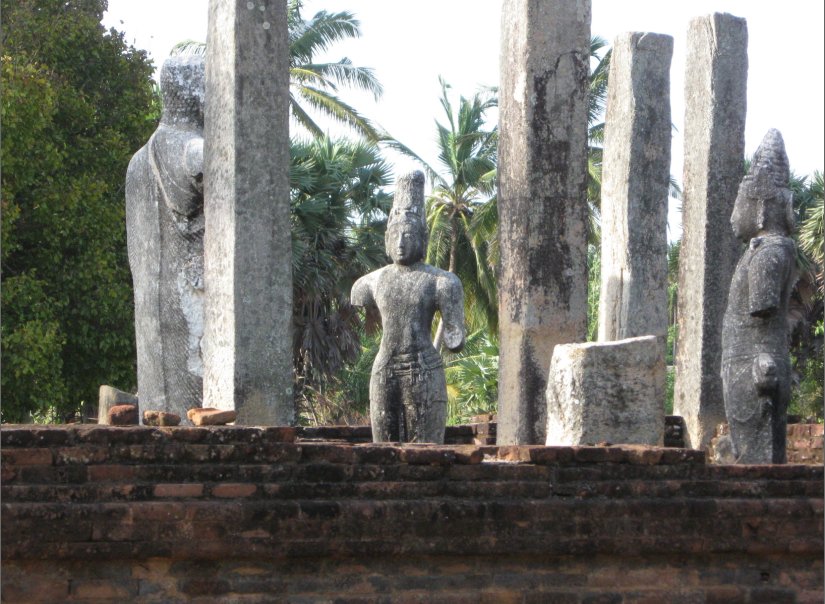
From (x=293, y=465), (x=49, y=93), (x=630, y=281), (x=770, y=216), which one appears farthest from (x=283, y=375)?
(x=49, y=93)

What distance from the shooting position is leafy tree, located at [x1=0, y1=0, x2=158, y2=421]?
50.9 feet

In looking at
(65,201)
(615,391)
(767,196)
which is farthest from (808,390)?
(615,391)

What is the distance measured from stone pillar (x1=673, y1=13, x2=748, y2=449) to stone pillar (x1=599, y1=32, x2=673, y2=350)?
0.82 feet

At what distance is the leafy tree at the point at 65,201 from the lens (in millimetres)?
15500

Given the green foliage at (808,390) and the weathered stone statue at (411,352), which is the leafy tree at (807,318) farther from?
the weathered stone statue at (411,352)

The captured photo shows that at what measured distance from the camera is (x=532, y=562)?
6.34m

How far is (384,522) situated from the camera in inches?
241

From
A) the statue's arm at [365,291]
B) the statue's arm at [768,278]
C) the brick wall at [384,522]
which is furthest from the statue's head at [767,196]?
the brick wall at [384,522]

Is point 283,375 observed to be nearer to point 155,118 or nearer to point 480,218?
point 155,118

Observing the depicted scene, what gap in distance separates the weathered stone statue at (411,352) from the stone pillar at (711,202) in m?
3.49

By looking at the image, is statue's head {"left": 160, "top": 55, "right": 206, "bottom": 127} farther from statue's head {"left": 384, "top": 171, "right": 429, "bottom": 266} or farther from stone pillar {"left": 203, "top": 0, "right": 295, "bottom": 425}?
statue's head {"left": 384, "top": 171, "right": 429, "bottom": 266}

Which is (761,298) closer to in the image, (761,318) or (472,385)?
(761,318)

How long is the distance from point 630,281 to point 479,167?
1560cm

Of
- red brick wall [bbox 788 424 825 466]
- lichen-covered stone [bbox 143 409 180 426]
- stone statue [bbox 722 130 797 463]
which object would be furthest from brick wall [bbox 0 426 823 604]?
red brick wall [bbox 788 424 825 466]
